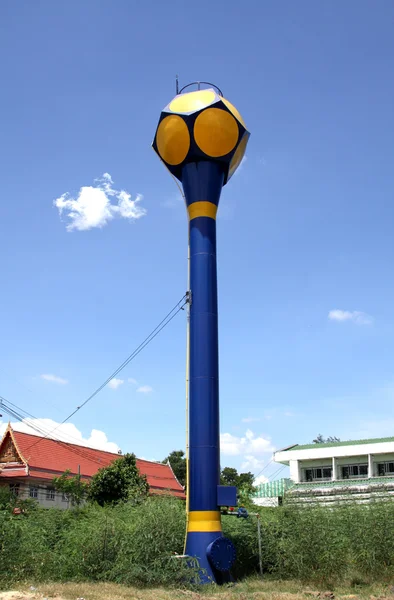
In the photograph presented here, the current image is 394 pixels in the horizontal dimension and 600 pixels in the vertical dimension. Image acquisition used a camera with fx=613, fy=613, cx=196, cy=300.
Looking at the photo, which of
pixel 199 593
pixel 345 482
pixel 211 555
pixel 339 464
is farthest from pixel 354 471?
pixel 199 593

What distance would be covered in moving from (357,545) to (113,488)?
16421mm

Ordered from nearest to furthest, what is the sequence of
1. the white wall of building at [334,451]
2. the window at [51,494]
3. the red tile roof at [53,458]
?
1. the red tile roof at [53,458]
2. the window at [51,494]
3. the white wall of building at [334,451]

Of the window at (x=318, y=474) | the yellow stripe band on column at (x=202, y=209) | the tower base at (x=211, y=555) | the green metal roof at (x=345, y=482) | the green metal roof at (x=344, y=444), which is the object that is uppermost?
the yellow stripe band on column at (x=202, y=209)

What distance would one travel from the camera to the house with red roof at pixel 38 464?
105ft

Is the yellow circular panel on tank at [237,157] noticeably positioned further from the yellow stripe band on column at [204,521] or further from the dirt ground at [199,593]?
the dirt ground at [199,593]

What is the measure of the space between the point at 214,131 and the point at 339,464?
89.8 feet

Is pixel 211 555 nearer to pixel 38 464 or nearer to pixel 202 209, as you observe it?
pixel 202 209

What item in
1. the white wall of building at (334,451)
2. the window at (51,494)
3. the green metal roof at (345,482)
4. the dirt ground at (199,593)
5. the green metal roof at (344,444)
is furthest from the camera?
the green metal roof at (344,444)

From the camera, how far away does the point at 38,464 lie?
1292 inches

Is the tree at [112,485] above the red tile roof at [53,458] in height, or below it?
below

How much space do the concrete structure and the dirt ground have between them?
65.5ft

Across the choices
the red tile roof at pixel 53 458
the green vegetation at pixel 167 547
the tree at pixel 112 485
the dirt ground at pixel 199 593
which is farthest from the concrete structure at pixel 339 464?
the dirt ground at pixel 199 593

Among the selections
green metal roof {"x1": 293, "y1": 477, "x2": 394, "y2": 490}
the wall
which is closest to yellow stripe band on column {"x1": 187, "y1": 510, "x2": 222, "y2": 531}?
the wall

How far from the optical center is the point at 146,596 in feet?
40.8
